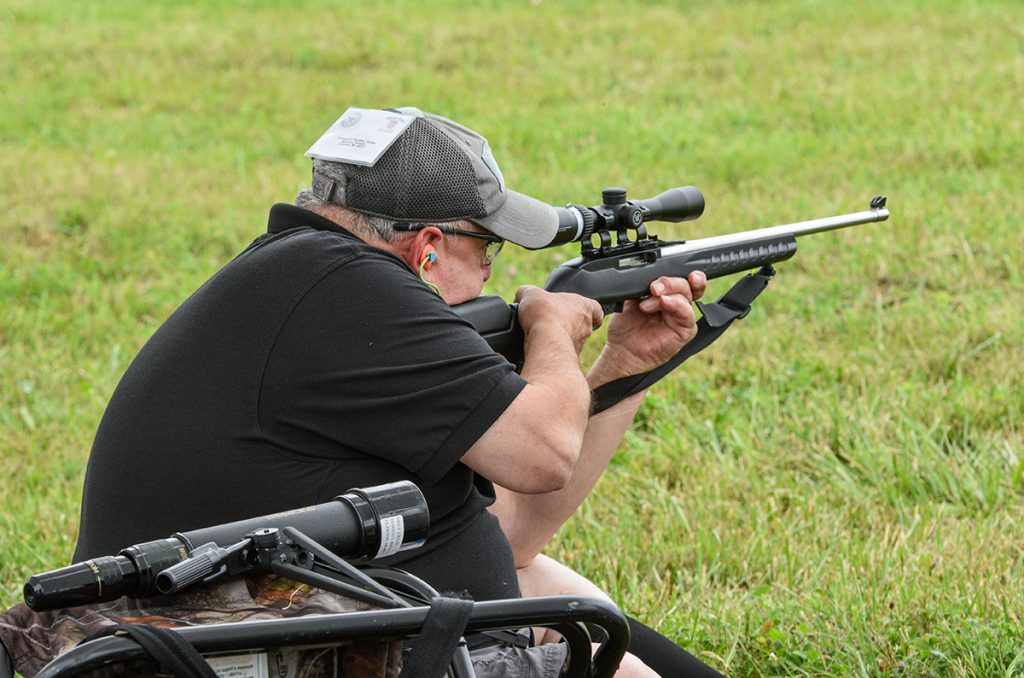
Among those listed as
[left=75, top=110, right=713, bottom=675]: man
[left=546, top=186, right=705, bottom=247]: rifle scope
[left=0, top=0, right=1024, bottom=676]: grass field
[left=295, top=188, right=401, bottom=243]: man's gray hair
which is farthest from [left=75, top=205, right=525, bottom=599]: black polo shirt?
[left=0, top=0, right=1024, bottom=676]: grass field

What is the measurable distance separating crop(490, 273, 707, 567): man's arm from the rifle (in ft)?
0.24

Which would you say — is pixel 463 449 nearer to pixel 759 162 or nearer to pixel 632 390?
pixel 632 390

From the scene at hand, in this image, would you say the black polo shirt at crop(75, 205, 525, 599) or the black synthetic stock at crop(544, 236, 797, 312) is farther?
the black synthetic stock at crop(544, 236, 797, 312)

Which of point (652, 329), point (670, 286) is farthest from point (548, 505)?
point (670, 286)

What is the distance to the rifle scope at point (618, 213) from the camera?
365 cm

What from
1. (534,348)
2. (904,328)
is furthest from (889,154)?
(534,348)

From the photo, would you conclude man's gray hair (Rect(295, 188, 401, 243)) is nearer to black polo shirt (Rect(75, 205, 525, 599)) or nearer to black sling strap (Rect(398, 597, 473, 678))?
black polo shirt (Rect(75, 205, 525, 599))

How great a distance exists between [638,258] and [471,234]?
0.80m

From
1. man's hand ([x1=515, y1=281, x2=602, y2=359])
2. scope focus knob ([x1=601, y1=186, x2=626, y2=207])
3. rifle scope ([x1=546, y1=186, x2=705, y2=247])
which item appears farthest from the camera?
scope focus knob ([x1=601, y1=186, x2=626, y2=207])

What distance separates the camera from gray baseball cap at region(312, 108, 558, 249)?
3.03 m

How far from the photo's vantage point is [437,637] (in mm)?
1911

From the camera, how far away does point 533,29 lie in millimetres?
13344

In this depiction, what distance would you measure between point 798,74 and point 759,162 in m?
2.30

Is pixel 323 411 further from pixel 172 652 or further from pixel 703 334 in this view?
pixel 703 334
